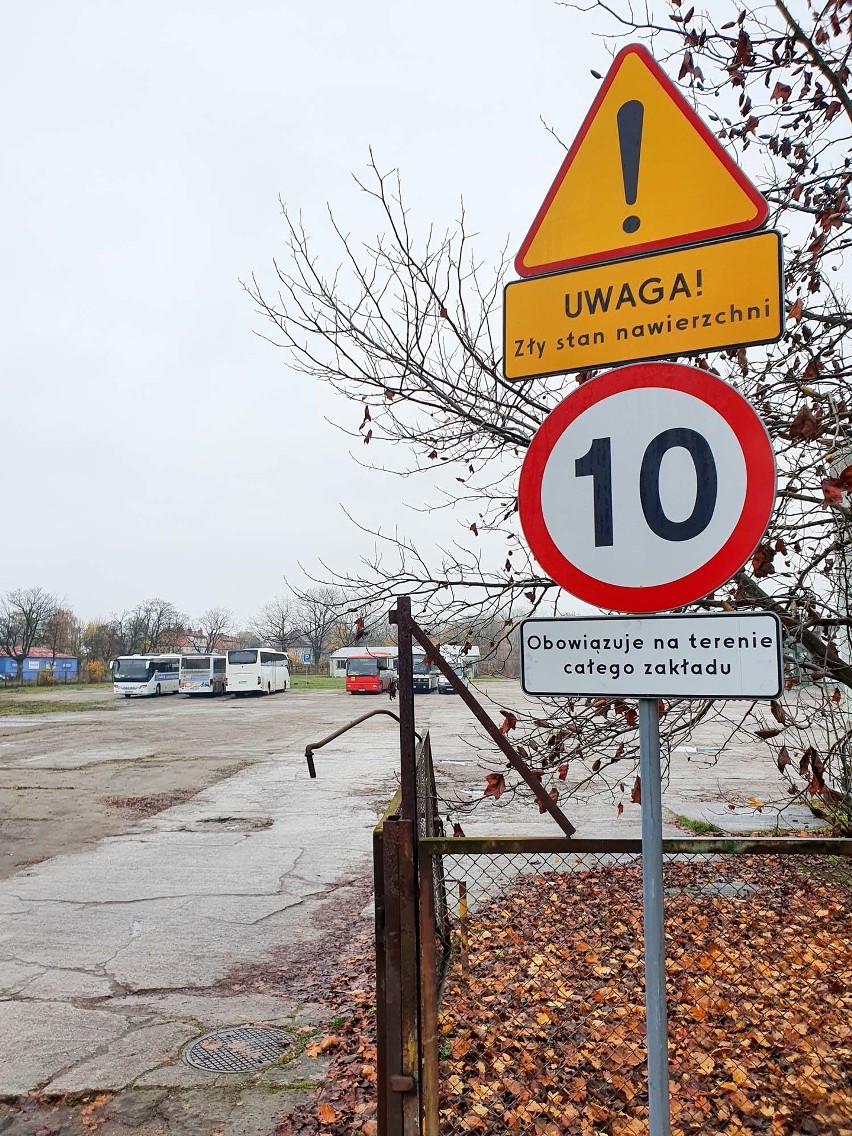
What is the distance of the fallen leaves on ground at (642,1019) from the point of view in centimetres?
361

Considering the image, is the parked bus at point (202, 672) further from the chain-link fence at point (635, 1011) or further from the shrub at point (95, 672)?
the chain-link fence at point (635, 1011)

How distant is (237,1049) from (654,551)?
3.71m

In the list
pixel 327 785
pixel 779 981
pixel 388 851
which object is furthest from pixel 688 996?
pixel 327 785

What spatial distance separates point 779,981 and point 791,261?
3.93 metres

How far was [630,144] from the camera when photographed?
2.41 metres

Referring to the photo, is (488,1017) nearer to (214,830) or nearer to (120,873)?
(120,873)

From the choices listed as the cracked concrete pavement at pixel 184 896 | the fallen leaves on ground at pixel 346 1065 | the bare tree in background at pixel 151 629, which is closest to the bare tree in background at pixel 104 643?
the bare tree in background at pixel 151 629

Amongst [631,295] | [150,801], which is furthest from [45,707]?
[631,295]

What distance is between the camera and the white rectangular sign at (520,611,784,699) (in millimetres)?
1986

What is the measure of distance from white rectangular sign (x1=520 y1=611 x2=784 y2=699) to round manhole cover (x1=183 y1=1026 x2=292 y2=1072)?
10.3ft

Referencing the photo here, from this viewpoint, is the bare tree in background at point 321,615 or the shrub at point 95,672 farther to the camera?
the shrub at point 95,672

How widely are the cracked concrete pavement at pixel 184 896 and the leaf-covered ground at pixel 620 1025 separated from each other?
73 cm

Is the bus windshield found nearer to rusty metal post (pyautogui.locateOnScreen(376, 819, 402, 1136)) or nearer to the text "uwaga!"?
rusty metal post (pyautogui.locateOnScreen(376, 819, 402, 1136))

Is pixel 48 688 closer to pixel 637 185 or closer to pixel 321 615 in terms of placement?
pixel 321 615
